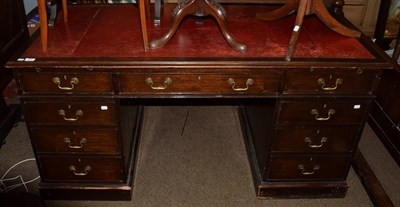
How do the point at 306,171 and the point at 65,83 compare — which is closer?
the point at 65,83

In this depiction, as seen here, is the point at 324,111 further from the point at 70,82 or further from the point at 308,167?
the point at 70,82

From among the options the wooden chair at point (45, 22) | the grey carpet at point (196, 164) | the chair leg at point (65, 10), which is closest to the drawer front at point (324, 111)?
the grey carpet at point (196, 164)

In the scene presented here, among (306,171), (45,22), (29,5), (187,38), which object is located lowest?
(306,171)

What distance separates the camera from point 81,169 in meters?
2.10

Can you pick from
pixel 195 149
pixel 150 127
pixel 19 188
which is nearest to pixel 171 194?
pixel 195 149

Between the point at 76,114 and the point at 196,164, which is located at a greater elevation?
the point at 76,114

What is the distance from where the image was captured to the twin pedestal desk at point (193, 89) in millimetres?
1764

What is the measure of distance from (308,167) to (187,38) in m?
0.99

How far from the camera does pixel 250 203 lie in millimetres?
2230

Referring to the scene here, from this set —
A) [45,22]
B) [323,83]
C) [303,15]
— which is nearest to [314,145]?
[323,83]

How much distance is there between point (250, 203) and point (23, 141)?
65.0 inches

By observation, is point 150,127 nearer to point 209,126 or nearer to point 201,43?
point 209,126

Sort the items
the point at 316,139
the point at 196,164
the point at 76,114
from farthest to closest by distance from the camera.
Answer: the point at 196,164, the point at 316,139, the point at 76,114

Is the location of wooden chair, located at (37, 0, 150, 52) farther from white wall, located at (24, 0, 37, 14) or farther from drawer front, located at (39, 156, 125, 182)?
white wall, located at (24, 0, 37, 14)
